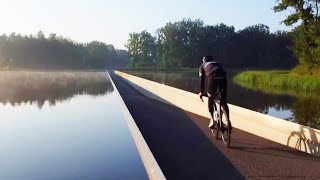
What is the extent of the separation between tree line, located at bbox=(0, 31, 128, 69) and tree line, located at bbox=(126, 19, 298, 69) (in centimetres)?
2106

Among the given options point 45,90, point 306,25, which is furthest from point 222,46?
point 45,90

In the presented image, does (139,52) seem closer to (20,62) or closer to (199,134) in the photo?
(20,62)

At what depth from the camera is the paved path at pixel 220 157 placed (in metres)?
7.35

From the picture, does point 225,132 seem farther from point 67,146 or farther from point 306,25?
point 306,25

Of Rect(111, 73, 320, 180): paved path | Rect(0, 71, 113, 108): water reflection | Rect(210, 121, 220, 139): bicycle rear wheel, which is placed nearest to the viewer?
Rect(111, 73, 320, 180): paved path

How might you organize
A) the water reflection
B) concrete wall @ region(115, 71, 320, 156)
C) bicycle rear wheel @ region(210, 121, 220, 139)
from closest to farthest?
concrete wall @ region(115, 71, 320, 156), bicycle rear wheel @ region(210, 121, 220, 139), the water reflection

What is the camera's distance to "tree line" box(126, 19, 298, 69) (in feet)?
373

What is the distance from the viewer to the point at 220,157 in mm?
8602

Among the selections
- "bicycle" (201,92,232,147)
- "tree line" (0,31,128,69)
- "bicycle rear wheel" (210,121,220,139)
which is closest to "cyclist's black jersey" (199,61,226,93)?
"bicycle" (201,92,232,147)

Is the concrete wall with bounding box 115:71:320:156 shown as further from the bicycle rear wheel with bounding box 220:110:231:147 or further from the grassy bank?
the grassy bank

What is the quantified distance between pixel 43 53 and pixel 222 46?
53.9m

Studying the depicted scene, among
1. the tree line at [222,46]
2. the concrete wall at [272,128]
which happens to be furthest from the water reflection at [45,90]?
the tree line at [222,46]

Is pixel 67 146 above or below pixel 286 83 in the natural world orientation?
above

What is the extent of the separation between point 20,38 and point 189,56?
5269cm
